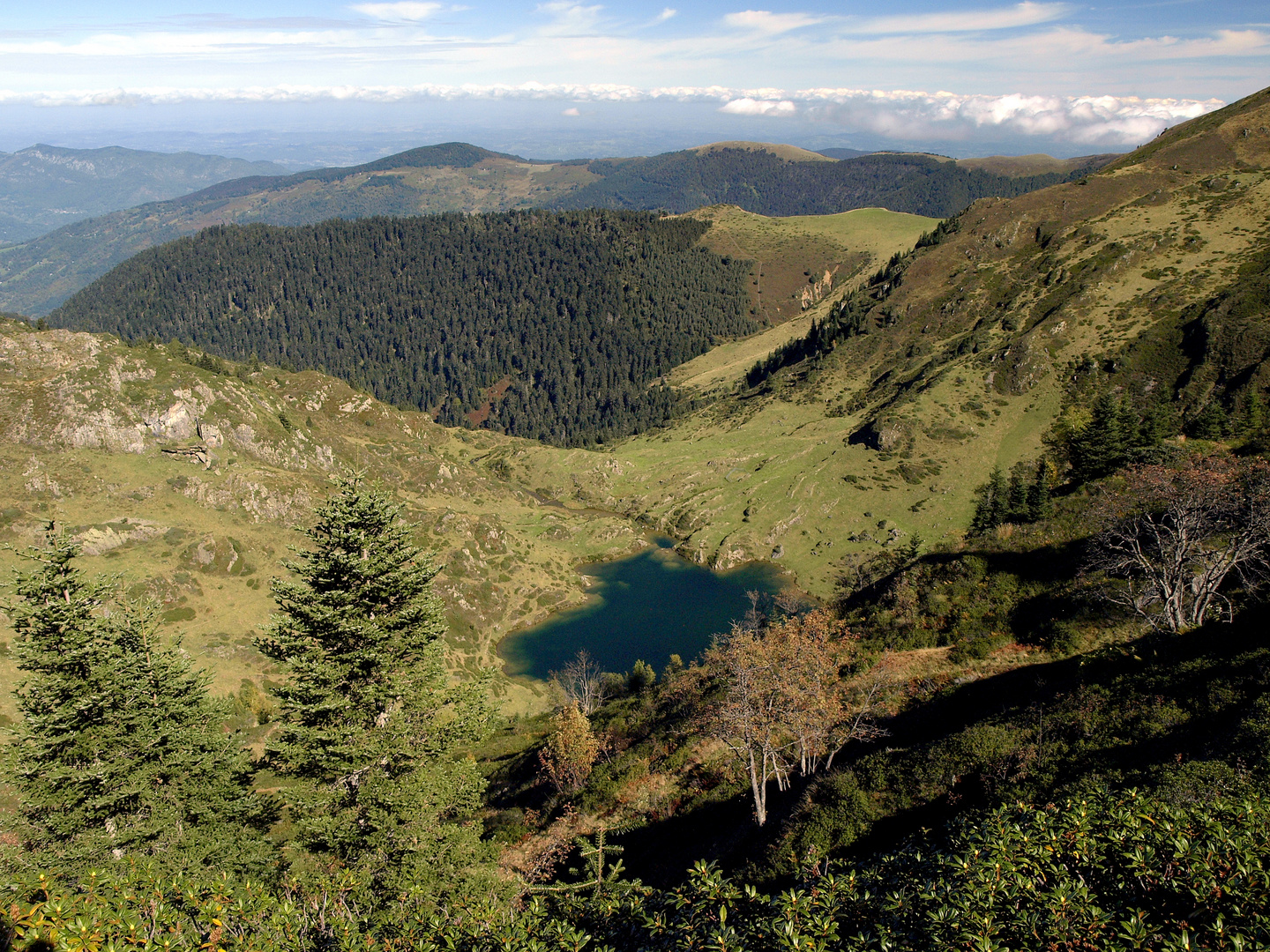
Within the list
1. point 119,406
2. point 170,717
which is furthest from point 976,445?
point 119,406

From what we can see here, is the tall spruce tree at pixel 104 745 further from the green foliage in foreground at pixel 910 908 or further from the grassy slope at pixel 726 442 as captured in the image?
the grassy slope at pixel 726 442

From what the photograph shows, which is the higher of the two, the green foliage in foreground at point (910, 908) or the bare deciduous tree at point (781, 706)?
the green foliage in foreground at point (910, 908)

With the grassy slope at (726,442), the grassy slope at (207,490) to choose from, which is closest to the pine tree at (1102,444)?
the grassy slope at (726,442)

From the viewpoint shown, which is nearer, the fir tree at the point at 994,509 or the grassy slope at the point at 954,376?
the fir tree at the point at 994,509

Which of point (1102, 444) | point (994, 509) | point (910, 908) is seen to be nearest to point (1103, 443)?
point (1102, 444)

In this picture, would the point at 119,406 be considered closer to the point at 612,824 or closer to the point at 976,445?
the point at 612,824

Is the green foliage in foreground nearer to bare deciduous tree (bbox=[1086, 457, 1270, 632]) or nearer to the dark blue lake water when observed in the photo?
bare deciduous tree (bbox=[1086, 457, 1270, 632])

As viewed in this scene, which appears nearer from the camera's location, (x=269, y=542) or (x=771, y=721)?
(x=771, y=721)

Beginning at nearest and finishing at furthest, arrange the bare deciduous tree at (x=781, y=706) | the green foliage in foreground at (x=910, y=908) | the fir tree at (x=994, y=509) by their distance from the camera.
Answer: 1. the green foliage in foreground at (x=910, y=908)
2. the bare deciduous tree at (x=781, y=706)
3. the fir tree at (x=994, y=509)
